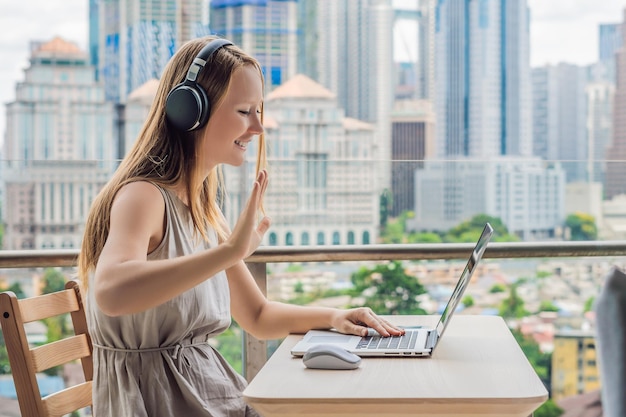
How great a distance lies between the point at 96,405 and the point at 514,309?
55.8ft

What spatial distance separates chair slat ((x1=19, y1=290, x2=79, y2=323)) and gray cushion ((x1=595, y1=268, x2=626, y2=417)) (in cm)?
92

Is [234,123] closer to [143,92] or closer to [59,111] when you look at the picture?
[143,92]

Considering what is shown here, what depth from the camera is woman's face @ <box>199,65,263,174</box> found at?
142 centimetres

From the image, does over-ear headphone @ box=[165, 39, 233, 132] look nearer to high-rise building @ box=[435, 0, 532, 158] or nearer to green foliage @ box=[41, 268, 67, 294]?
green foliage @ box=[41, 268, 67, 294]

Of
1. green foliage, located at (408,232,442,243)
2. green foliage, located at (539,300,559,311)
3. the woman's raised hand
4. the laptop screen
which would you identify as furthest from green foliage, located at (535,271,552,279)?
the woman's raised hand

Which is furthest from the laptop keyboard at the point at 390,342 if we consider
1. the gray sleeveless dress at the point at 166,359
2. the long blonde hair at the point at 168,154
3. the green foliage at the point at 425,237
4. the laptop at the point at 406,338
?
the green foliage at the point at 425,237

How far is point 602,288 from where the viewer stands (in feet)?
3.10

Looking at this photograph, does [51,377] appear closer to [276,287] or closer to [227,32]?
[276,287]

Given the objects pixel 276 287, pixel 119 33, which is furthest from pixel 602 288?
pixel 119 33

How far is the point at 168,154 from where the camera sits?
4.60ft

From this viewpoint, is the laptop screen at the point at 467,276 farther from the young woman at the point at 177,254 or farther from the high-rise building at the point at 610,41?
the high-rise building at the point at 610,41

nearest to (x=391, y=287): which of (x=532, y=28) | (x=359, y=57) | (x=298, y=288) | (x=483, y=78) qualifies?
(x=298, y=288)

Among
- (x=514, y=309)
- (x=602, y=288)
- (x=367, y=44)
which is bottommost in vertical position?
(x=514, y=309)

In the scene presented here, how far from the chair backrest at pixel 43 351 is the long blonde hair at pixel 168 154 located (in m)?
0.09
